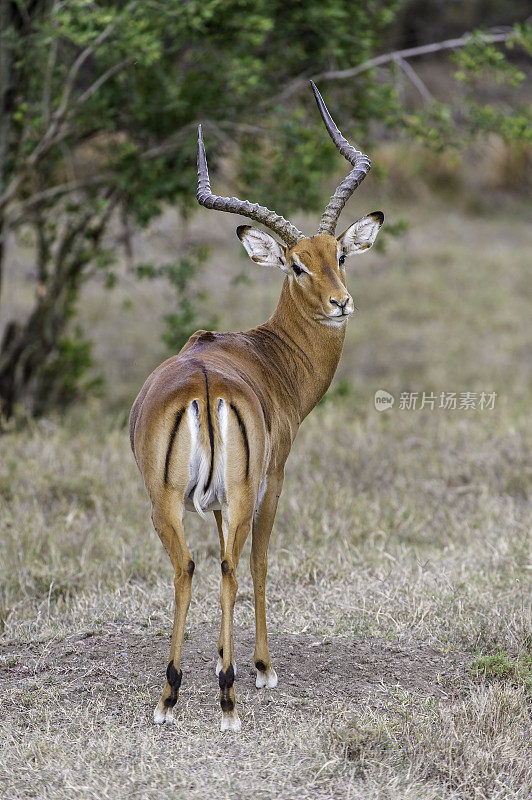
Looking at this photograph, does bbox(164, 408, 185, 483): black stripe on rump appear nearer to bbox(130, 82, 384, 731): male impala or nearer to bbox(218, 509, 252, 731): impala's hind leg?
bbox(130, 82, 384, 731): male impala

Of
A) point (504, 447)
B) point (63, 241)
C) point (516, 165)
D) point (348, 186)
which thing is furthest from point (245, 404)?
point (516, 165)

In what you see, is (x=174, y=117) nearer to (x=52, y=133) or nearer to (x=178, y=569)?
(x=52, y=133)

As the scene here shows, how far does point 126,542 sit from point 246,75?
14.0 feet

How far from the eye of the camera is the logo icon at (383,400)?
10.1 meters

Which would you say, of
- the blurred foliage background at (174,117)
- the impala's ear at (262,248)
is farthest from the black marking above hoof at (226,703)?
the blurred foliage background at (174,117)

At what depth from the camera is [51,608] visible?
18.0ft

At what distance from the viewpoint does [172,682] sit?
4004 millimetres

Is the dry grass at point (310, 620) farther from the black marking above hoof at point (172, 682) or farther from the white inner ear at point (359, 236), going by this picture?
the white inner ear at point (359, 236)

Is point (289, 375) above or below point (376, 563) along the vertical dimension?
above

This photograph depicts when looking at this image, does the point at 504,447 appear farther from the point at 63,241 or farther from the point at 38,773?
the point at 38,773

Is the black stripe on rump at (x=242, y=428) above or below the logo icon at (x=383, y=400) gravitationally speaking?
above

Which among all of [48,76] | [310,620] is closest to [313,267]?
[310,620]

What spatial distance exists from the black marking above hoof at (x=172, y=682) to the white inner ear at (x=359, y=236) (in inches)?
85.4

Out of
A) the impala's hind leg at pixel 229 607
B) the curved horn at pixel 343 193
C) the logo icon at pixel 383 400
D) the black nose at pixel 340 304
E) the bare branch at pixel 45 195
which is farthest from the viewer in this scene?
the logo icon at pixel 383 400
